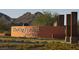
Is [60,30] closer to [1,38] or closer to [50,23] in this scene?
[50,23]

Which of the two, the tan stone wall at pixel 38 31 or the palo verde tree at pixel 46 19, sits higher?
the palo verde tree at pixel 46 19

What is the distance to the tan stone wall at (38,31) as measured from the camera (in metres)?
15.2

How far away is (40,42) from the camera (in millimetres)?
15289

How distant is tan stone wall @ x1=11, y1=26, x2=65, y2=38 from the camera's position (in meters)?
15.2

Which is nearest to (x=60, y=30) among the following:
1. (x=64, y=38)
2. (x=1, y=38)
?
(x=64, y=38)

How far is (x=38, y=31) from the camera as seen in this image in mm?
15297

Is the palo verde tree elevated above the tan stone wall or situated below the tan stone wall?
above

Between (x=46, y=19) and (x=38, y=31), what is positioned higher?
(x=46, y=19)
